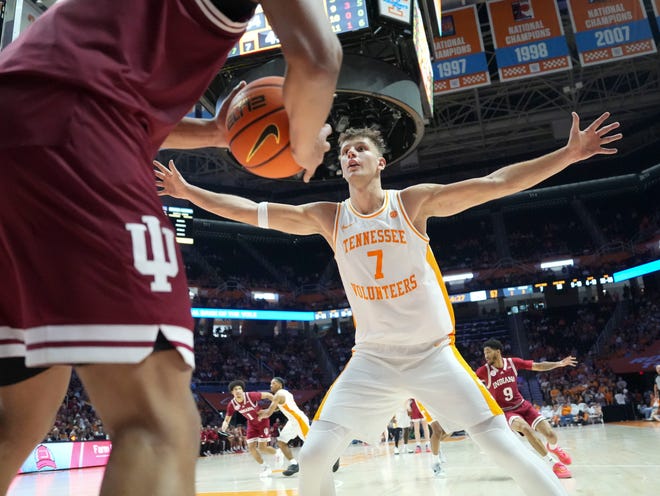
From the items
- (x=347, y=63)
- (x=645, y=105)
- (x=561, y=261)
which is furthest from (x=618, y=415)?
(x=347, y=63)

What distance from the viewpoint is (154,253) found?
1.18 metres

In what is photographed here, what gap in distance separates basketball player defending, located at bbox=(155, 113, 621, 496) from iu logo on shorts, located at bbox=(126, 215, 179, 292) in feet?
6.55

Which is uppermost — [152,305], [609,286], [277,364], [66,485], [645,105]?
[645,105]

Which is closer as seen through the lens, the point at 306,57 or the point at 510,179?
the point at 306,57

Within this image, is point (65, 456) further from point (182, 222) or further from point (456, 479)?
point (456, 479)

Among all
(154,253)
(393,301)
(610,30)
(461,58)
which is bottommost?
(154,253)

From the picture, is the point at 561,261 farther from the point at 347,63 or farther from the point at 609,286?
the point at 347,63

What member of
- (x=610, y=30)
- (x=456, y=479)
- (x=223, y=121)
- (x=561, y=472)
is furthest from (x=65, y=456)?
(x=610, y=30)

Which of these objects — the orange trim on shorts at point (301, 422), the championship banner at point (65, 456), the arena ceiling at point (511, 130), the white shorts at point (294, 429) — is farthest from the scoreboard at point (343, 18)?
the championship banner at point (65, 456)

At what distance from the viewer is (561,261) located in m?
29.9

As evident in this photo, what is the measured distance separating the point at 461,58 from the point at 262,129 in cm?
1334

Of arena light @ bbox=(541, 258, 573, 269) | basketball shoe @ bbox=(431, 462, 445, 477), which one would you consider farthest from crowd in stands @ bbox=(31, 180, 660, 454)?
basketball shoe @ bbox=(431, 462, 445, 477)

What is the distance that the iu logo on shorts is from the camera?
1.15m

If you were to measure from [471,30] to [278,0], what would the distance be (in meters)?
14.2
